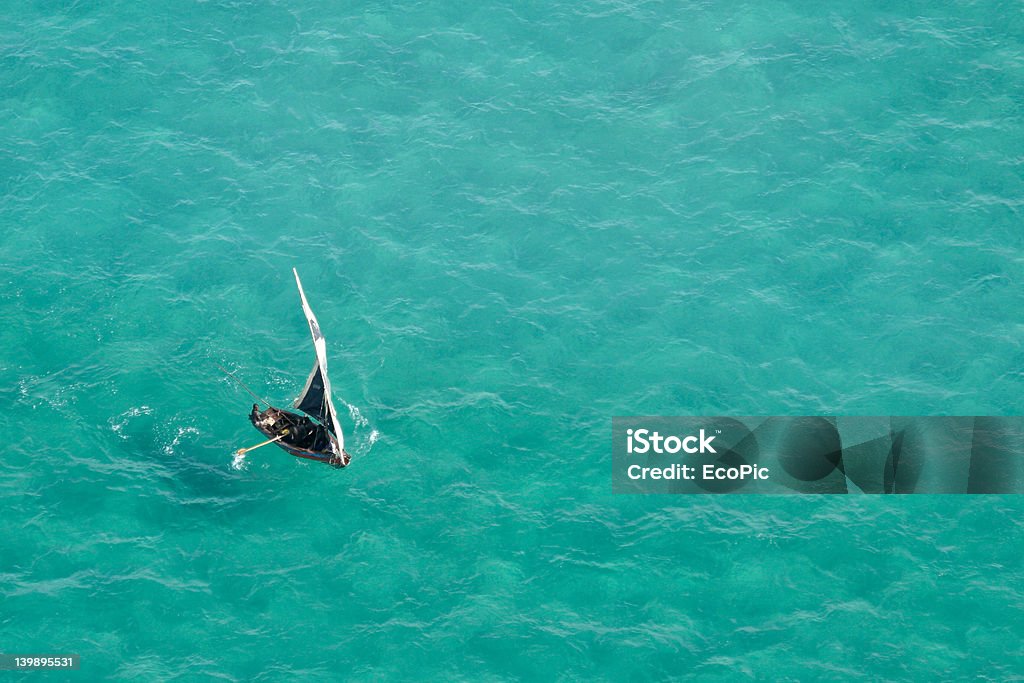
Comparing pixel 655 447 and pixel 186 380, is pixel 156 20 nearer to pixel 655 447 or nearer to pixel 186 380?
pixel 186 380

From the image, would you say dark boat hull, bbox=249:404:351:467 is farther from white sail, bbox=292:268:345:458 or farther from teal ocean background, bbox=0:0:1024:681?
teal ocean background, bbox=0:0:1024:681

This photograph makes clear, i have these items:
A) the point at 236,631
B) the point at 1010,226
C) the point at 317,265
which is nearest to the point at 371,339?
the point at 317,265

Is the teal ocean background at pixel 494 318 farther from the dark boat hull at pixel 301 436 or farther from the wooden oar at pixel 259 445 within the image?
the dark boat hull at pixel 301 436

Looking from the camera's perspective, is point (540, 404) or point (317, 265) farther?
point (317, 265)

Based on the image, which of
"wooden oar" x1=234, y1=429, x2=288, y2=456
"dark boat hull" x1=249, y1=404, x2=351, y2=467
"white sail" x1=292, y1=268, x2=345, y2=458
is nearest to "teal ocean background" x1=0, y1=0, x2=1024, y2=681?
"wooden oar" x1=234, y1=429, x2=288, y2=456

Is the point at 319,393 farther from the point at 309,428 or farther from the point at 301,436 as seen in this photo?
the point at 301,436

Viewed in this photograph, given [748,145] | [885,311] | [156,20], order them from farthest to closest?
[156,20] → [748,145] → [885,311]
